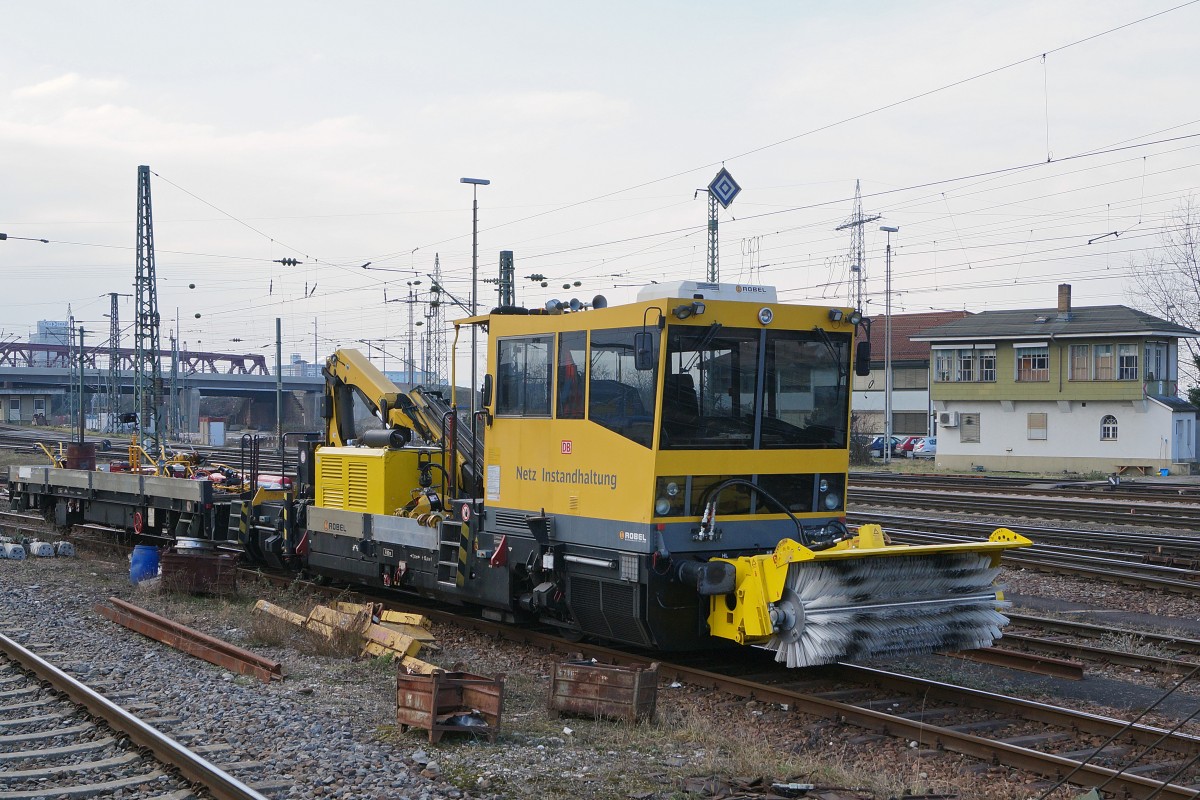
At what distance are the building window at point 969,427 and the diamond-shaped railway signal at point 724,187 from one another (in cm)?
2869

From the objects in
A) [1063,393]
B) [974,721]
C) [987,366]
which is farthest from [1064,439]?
[974,721]

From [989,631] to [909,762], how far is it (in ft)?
8.26

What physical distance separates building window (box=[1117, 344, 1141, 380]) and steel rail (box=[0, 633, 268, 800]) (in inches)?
1747

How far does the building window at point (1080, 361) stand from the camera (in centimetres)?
4669

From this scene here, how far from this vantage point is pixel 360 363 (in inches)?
566

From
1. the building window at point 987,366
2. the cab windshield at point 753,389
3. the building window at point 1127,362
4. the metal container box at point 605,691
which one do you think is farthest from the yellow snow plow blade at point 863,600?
the building window at point 987,366

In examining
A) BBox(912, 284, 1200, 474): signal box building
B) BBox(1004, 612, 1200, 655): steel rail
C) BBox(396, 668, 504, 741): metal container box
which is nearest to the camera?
BBox(396, 668, 504, 741): metal container box

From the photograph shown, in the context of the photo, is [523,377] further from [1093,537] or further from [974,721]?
[1093,537]

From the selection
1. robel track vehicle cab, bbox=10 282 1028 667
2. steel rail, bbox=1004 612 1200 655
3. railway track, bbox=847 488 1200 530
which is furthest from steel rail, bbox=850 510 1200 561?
robel track vehicle cab, bbox=10 282 1028 667

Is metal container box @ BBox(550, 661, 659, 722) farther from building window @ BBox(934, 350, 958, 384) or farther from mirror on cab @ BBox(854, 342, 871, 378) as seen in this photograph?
building window @ BBox(934, 350, 958, 384)

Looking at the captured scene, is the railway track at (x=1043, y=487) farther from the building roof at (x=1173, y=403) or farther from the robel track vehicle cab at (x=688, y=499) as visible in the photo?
the robel track vehicle cab at (x=688, y=499)

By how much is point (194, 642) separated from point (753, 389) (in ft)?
18.3

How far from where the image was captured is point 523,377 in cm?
1027

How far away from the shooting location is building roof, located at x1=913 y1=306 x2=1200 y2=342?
4603cm
